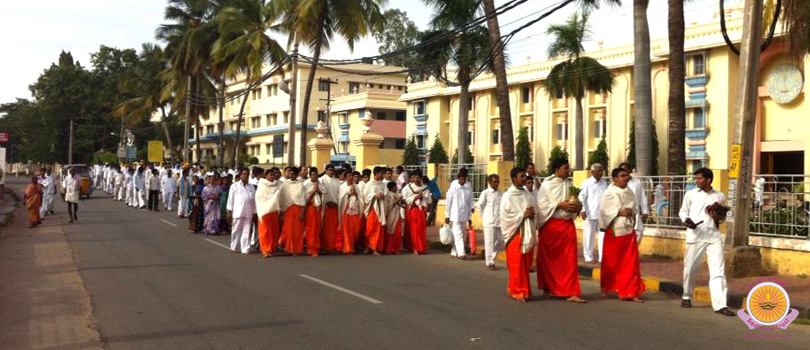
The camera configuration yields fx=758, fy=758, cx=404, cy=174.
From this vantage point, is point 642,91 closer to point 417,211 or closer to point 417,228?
point 417,211

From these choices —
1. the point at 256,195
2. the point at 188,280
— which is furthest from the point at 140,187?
the point at 188,280

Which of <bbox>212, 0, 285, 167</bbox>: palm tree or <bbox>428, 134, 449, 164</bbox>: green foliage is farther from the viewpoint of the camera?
<bbox>428, 134, 449, 164</bbox>: green foliage

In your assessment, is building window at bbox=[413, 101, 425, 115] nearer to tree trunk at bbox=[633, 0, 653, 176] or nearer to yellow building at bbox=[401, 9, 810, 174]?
yellow building at bbox=[401, 9, 810, 174]

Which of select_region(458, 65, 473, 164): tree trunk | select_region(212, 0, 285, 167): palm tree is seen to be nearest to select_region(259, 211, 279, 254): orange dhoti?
select_region(458, 65, 473, 164): tree trunk

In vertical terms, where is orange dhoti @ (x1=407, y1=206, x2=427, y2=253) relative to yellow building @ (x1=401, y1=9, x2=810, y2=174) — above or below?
below

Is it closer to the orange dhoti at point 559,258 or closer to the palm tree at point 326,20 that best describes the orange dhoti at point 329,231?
the orange dhoti at point 559,258

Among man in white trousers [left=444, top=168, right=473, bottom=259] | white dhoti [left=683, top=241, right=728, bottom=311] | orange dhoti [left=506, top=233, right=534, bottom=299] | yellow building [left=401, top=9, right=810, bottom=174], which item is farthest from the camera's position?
yellow building [left=401, top=9, right=810, bottom=174]

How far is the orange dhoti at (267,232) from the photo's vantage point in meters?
13.9

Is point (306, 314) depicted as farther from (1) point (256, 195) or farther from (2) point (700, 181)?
(1) point (256, 195)

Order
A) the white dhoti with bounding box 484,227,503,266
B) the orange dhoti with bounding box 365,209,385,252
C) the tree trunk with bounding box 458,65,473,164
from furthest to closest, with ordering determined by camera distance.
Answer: the tree trunk with bounding box 458,65,473,164, the orange dhoti with bounding box 365,209,385,252, the white dhoti with bounding box 484,227,503,266

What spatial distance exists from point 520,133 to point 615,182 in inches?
1365

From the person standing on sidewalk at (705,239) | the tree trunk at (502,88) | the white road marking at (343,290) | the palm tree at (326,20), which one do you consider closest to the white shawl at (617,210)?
the person standing on sidewalk at (705,239)

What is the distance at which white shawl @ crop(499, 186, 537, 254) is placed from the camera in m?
9.35

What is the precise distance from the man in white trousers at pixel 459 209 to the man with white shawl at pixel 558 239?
16.4ft
